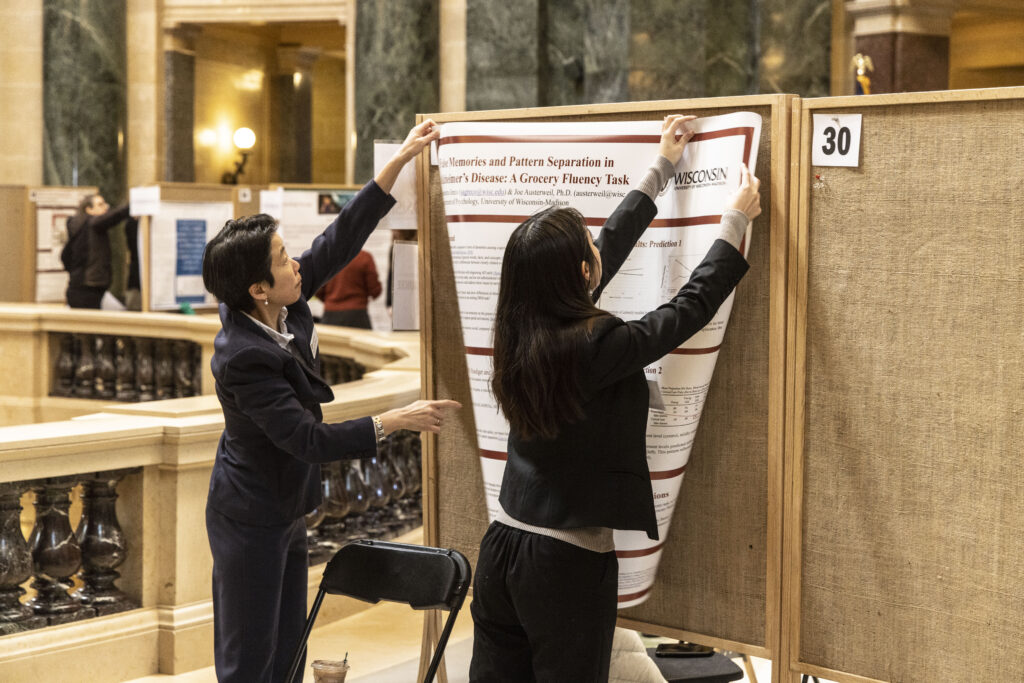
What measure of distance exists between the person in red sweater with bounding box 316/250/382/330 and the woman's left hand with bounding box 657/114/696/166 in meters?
6.19

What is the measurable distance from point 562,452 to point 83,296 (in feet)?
28.8

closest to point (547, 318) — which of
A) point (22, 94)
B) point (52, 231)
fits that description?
point (52, 231)

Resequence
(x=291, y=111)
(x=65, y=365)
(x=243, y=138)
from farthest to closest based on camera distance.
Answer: (x=291, y=111), (x=243, y=138), (x=65, y=365)

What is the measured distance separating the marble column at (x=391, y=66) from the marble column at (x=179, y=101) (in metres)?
3.98

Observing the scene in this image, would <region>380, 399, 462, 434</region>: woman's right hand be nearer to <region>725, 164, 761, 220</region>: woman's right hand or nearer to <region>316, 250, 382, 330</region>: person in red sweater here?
<region>725, 164, 761, 220</region>: woman's right hand

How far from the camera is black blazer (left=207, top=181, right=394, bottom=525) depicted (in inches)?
116

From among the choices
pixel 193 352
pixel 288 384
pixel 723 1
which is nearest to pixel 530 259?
pixel 288 384

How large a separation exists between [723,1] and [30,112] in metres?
8.13

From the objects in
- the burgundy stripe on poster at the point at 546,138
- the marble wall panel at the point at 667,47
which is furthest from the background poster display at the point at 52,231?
the burgundy stripe on poster at the point at 546,138

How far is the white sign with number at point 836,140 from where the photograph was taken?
2.80 meters

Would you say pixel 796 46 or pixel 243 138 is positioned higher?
pixel 243 138

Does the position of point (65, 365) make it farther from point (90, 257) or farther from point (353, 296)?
point (353, 296)

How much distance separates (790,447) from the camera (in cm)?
297

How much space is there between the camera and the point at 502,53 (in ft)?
34.9
